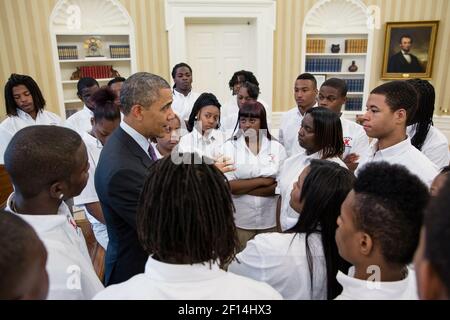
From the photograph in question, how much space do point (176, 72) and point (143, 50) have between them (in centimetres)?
165

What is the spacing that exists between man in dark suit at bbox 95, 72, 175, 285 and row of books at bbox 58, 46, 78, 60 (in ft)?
15.1

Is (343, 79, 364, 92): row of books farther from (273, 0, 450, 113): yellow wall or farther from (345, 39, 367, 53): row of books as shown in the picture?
(345, 39, 367, 53): row of books

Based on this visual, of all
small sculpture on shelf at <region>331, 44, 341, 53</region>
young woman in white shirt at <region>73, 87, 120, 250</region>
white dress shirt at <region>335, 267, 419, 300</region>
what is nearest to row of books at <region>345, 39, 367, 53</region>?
small sculpture on shelf at <region>331, 44, 341, 53</region>

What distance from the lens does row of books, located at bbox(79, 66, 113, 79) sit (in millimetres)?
5605

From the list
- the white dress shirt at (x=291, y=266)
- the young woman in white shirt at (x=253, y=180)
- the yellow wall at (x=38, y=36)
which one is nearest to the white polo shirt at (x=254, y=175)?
the young woman in white shirt at (x=253, y=180)

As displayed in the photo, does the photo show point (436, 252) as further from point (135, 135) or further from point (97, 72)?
point (97, 72)

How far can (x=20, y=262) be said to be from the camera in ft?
2.22

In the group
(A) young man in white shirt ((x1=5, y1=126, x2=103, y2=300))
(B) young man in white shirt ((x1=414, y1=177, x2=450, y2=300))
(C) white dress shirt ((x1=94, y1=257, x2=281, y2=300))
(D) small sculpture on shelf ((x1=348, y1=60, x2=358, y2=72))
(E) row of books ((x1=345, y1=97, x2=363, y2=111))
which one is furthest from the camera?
(E) row of books ((x1=345, y1=97, x2=363, y2=111))

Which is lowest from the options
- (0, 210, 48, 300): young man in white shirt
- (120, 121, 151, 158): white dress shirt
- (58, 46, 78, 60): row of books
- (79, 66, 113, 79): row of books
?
(0, 210, 48, 300): young man in white shirt

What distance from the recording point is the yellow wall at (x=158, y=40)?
5.15 metres

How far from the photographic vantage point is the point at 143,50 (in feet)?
18.8

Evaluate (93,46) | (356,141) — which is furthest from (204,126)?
(93,46)

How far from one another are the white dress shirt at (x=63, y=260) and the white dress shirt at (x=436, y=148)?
2.30 meters
